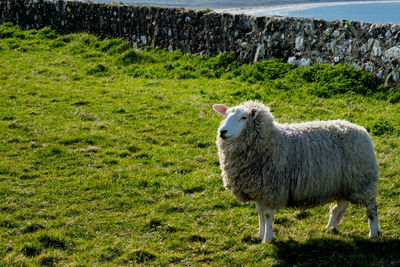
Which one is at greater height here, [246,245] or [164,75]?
[164,75]

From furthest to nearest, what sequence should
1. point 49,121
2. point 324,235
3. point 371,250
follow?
point 49,121 < point 324,235 < point 371,250

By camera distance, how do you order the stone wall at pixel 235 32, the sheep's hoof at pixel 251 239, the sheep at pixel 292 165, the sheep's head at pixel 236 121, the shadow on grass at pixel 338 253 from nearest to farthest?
the shadow on grass at pixel 338 253 < the sheep's head at pixel 236 121 < the sheep at pixel 292 165 < the sheep's hoof at pixel 251 239 < the stone wall at pixel 235 32

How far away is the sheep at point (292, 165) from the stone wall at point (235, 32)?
196 inches

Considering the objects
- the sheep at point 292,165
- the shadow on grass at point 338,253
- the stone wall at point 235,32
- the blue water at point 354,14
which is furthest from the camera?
the blue water at point 354,14

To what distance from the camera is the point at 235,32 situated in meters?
11.8

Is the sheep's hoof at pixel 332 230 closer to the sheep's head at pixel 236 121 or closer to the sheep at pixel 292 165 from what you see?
the sheep at pixel 292 165

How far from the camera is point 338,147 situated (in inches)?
191

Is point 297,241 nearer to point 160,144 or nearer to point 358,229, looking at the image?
point 358,229

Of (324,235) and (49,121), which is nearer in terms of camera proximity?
(324,235)

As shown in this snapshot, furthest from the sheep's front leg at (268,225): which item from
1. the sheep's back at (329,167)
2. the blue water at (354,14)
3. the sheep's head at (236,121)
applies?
the blue water at (354,14)

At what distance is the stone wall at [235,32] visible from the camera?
9.37 meters

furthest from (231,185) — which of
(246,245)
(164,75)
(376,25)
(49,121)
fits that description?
(164,75)

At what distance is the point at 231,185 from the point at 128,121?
13.9ft

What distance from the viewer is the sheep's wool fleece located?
4754mm
